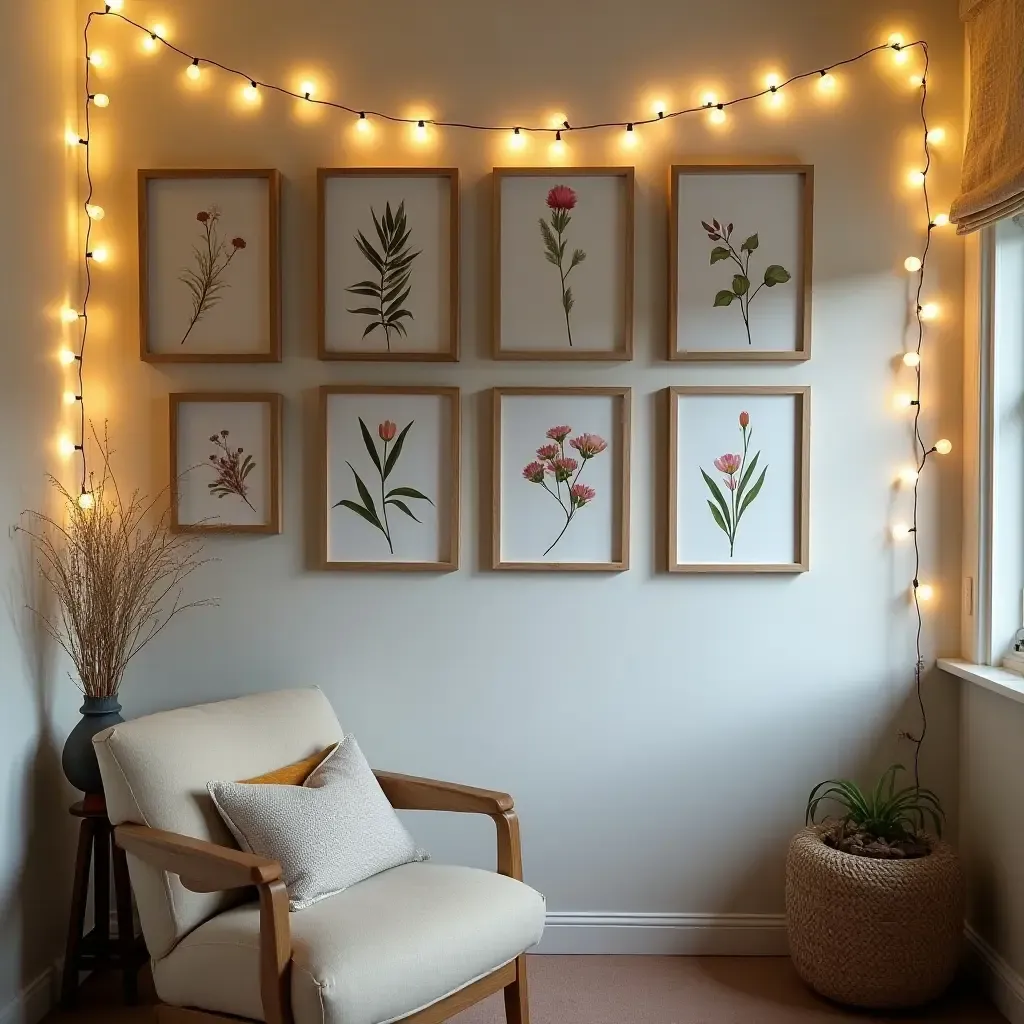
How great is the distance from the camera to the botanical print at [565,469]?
2.91 metres

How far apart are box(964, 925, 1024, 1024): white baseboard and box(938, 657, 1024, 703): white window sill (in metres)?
0.69

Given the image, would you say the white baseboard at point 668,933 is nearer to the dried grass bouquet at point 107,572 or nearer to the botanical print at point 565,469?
the botanical print at point 565,469

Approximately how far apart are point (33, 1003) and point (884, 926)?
2.10 m

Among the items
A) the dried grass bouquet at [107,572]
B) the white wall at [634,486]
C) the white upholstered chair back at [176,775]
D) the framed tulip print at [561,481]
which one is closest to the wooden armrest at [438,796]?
the white upholstered chair back at [176,775]

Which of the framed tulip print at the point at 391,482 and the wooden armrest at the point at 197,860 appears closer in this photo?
the wooden armrest at the point at 197,860

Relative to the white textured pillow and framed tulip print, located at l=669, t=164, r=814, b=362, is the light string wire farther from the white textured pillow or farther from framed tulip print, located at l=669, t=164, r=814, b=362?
the white textured pillow

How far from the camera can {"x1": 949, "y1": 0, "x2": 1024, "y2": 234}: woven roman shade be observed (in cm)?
246

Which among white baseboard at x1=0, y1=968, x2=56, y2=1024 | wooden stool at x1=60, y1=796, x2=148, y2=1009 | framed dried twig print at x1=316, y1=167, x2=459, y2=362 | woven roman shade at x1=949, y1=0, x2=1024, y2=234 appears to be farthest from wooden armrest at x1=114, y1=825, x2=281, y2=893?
woven roman shade at x1=949, y1=0, x2=1024, y2=234

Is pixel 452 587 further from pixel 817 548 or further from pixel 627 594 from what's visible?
pixel 817 548

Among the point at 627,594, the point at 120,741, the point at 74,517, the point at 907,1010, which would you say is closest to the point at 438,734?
the point at 627,594

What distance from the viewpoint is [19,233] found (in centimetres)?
258

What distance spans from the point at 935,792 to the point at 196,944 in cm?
201

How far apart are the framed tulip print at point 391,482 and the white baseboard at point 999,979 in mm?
1734

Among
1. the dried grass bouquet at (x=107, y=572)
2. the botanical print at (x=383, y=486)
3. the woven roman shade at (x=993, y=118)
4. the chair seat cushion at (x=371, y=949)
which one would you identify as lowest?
the chair seat cushion at (x=371, y=949)
